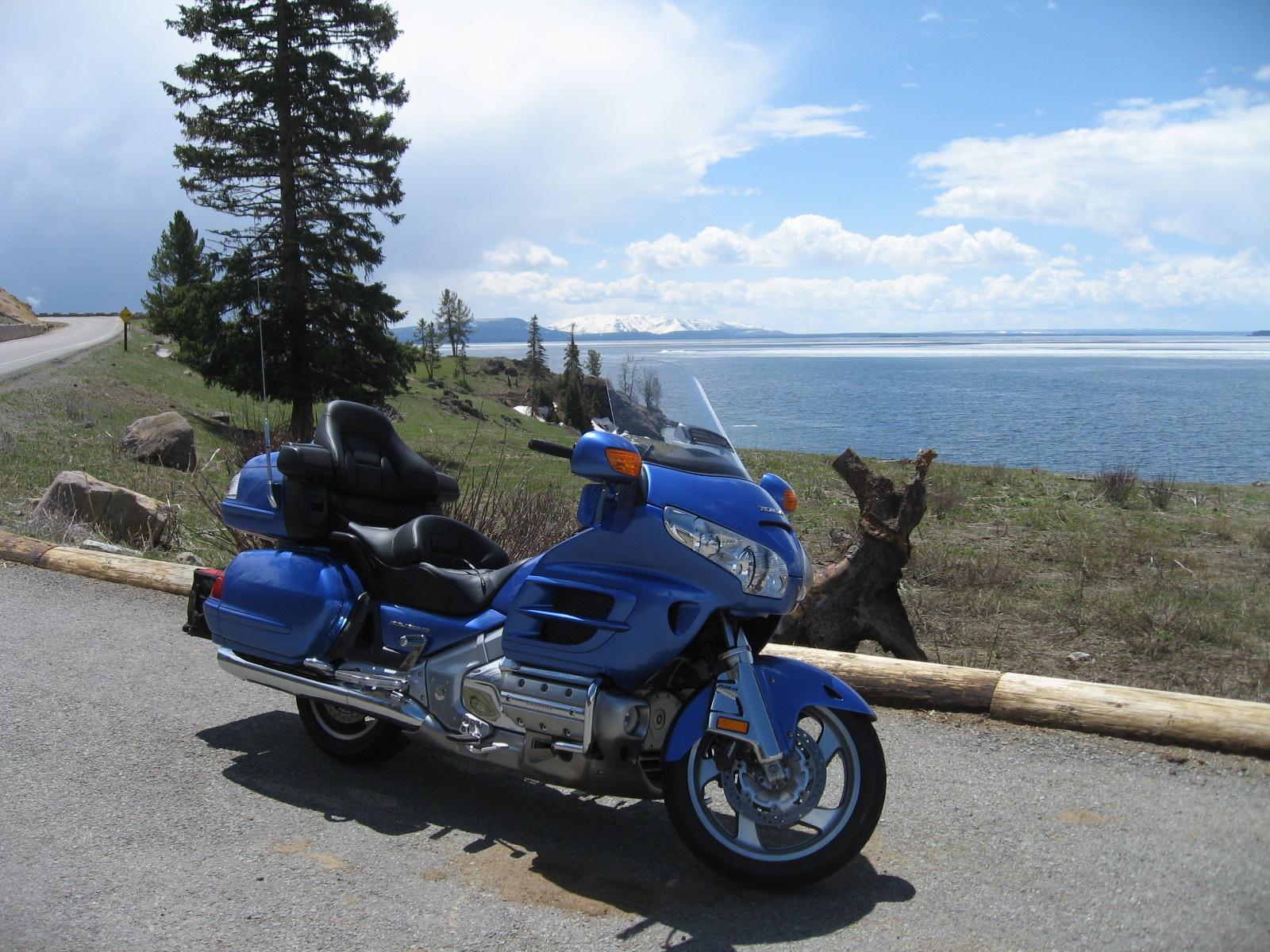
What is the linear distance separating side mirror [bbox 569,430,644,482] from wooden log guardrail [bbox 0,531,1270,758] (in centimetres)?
273

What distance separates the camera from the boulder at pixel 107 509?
10898 millimetres

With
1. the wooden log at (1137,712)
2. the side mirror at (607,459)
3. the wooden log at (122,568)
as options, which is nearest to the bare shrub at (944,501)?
the wooden log at (1137,712)

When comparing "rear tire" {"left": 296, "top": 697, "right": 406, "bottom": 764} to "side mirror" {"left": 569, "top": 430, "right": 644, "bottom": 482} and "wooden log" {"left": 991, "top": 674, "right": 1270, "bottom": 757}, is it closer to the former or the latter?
"side mirror" {"left": 569, "top": 430, "right": 644, "bottom": 482}

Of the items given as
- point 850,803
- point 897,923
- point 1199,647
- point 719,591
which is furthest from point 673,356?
point 1199,647

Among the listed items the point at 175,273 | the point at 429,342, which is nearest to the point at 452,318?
the point at 429,342

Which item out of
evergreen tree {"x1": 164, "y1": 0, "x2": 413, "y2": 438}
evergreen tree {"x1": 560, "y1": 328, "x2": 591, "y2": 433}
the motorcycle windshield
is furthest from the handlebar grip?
evergreen tree {"x1": 164, "y1": 0, "x2": 413, "y2": 438}

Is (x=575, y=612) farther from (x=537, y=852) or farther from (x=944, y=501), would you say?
(x=944, y=501)

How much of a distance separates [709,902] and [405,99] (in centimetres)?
3217

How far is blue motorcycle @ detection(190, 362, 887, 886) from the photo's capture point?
12.2 ft

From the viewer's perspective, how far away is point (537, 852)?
421 cm

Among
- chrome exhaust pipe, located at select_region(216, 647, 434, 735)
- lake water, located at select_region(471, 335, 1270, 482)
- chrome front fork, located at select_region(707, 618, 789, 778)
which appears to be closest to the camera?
chrome front fork, located at select_region(707, 618, 789, 778)

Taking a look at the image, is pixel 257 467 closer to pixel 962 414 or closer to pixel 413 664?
pixel 413 664

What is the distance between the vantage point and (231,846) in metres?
4.18

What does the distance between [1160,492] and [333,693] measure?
15.5 m
